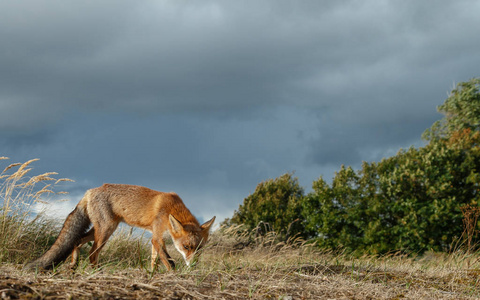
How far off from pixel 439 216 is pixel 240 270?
10.8 m

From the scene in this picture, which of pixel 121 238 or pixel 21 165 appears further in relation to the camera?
pixel 121 238

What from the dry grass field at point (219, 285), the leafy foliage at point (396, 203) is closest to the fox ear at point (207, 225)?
the dry grass field at point (219, 285)

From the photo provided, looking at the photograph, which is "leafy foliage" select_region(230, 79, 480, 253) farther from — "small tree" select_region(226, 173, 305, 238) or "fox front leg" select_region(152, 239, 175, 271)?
"fox front leg" select_region(152, 239, 175, 271)

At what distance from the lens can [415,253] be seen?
14180 millimetres

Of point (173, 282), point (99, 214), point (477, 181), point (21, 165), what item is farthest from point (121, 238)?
point (477, 181)

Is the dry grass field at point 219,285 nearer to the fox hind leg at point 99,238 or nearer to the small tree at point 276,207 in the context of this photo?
the fox hind leg at point 99,238

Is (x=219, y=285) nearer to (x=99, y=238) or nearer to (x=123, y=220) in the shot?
(x=99, y=238)

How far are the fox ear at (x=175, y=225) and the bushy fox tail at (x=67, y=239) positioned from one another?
178 centimetres

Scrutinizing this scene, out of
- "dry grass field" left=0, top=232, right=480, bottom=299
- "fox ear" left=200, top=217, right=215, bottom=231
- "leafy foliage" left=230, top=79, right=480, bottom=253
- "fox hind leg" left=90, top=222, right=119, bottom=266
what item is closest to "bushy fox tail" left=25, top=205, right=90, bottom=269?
"fox hind leg" left=90, top=222, right=119, bottom=266

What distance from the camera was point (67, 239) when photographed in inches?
260

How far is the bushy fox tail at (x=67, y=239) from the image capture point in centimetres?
625

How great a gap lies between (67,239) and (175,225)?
193 centimetres

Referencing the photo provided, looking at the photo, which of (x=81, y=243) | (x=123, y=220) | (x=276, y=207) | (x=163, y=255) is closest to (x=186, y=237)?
(x=163, y=255)

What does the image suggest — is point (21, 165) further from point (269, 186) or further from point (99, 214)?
point (269, 186)
